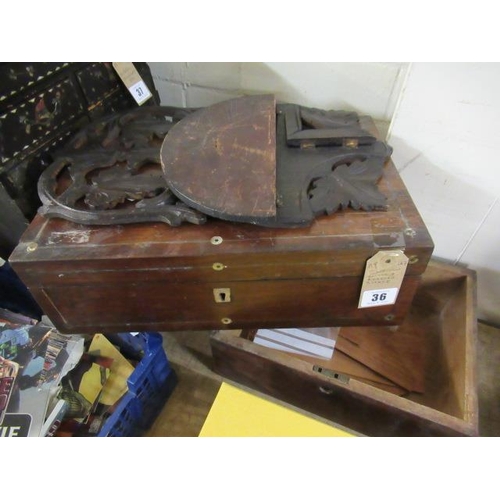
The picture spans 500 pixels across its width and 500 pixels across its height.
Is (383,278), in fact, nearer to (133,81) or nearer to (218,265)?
(218,265)

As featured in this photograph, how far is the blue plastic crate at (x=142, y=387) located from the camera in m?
0.84

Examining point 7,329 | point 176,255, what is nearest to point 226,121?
point 176,255

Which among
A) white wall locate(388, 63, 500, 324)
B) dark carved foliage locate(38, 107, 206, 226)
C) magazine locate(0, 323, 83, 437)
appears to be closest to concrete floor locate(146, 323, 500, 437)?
white wall locate(388, 63, 500, 324)

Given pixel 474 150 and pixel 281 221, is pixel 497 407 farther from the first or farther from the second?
pixel 281 221

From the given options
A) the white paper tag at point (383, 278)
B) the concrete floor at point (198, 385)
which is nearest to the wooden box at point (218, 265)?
the white paper tag at point (383, 278)

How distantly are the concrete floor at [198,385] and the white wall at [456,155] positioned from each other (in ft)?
0.63

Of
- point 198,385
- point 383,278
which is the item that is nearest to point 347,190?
point 383,278

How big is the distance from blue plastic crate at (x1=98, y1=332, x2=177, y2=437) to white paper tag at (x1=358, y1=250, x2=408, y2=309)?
509 millimetres

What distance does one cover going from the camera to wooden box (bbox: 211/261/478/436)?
77 centimetres

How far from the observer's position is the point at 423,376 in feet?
3.17

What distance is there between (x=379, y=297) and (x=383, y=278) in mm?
56

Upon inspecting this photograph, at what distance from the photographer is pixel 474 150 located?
2.71ft

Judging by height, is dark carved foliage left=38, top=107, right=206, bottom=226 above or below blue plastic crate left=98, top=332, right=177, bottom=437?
above

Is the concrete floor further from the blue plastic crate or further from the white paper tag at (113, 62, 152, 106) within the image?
the white paper tag at (113, 62, 152, 106)
